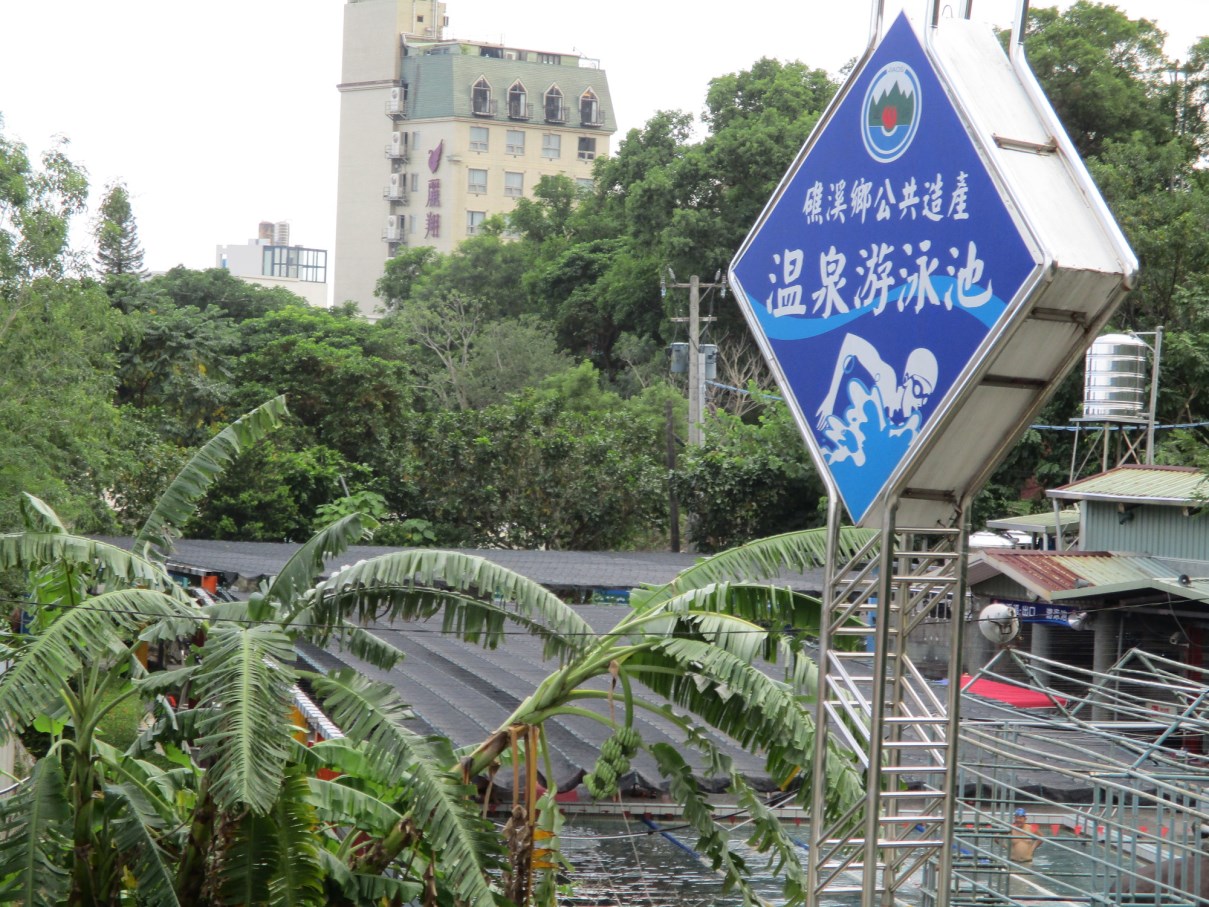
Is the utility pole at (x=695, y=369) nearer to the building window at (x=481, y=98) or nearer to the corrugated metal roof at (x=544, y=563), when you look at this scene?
the corrugated metal roof at (x=544, y=563)

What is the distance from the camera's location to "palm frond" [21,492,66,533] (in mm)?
9156

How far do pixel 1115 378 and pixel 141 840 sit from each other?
20.7 m

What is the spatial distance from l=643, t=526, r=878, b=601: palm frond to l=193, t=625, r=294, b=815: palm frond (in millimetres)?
2550

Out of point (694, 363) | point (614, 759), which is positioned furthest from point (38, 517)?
point (694, 363)

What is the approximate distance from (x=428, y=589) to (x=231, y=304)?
1822 inches

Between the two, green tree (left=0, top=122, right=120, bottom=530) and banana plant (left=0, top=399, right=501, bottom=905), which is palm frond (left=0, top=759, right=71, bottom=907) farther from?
green tree (left=0, top=122, right=120, bottom=530)

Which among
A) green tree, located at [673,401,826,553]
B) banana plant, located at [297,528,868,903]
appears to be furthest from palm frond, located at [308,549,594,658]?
green tree, located at [673,401,826,553]

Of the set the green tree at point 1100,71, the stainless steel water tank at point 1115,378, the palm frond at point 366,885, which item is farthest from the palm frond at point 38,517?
the green tree at point 1100,71

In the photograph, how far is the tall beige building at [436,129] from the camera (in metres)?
81.6

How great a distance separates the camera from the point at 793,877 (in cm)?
866

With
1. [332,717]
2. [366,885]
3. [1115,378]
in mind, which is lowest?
[366,885]

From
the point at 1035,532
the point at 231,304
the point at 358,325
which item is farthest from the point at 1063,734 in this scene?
the point at 231,304

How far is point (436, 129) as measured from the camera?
81.9 m

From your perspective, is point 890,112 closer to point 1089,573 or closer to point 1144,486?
point 1089,573
